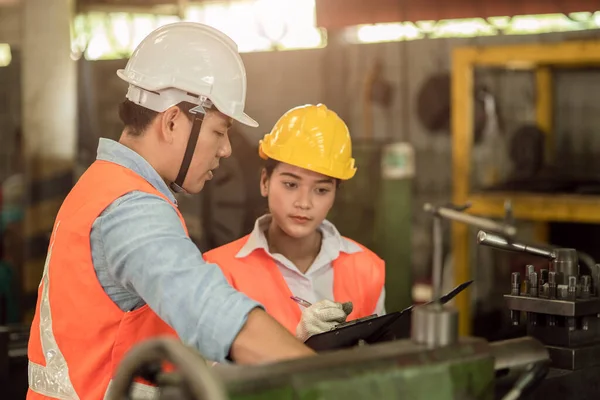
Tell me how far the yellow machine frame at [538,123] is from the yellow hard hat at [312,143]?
1501 mm

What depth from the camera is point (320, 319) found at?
2.01 metres

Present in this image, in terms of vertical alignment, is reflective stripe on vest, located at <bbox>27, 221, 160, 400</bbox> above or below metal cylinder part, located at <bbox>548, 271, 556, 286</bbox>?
below

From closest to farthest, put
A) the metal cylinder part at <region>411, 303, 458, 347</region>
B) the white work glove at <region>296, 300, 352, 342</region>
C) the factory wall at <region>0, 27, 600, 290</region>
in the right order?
the metal cylinder part at <region>411, 303, 458, 347</region>
the white work glove at <region>296, 300, 352, 342</region>
the factory wall at <region>0, 27, 600, 290</region>

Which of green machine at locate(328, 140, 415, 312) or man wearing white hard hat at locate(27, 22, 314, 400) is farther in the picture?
green machine at locate(328, 140, 415, 312)

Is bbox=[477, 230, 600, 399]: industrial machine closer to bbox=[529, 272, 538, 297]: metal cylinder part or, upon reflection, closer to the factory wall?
bbox=[529, 272, 538, 297]: metal cylinder part

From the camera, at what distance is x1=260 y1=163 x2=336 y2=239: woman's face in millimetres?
2385

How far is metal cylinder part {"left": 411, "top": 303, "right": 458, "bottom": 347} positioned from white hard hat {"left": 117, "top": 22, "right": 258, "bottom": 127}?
2.32ft

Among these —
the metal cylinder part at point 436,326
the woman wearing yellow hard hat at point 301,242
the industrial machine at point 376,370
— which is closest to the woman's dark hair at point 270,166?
the woman wearing yellow hard hat at point 301,242

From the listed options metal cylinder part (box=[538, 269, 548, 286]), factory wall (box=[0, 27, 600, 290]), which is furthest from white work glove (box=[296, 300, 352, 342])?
factory wall (box=[0, 27, 600, 290])

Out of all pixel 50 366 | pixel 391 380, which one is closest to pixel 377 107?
pixel 50 366

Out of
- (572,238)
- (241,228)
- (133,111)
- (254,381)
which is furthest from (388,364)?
(572,238)

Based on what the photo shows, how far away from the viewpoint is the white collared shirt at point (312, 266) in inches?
96.1

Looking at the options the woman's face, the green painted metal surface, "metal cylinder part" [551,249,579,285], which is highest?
the woman's face

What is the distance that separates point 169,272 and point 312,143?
1.12 metres
